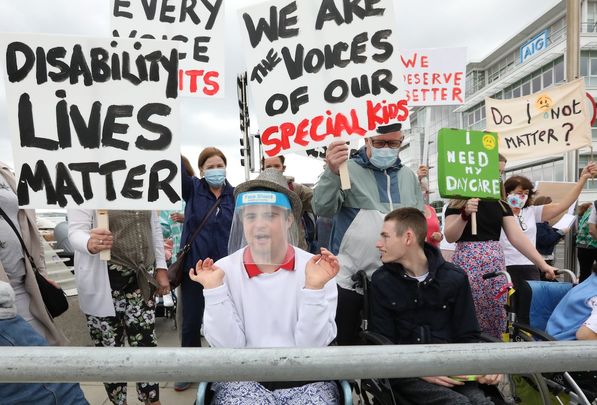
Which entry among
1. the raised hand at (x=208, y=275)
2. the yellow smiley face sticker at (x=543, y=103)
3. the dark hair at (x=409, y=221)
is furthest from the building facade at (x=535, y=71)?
the raised hand at (x=208, y=275)

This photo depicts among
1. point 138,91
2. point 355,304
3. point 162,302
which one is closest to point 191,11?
point 138,91

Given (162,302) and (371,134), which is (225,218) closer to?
(371,134)

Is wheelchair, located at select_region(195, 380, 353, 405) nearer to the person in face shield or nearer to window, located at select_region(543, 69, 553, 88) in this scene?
the person in face shield

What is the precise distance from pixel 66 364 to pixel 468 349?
902 millimetres

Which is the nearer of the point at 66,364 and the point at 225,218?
the point at 66,364

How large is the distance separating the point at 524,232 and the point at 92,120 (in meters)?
4.07

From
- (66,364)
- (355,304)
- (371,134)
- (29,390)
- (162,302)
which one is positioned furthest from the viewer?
(162,302)

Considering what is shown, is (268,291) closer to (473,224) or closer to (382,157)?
(382,157)

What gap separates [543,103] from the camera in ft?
16.4

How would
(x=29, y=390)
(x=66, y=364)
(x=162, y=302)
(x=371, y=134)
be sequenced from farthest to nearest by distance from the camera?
(x=162, y=302) → (x=371, y=134) → (x=29, y=390) → (x=66, y=364)

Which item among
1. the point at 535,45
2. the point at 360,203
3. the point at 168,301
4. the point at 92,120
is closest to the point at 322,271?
the point at 360,203

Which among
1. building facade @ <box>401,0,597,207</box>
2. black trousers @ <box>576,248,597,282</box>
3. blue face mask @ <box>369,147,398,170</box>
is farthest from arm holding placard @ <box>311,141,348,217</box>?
building facade @ <box>401,0,597,207</box>

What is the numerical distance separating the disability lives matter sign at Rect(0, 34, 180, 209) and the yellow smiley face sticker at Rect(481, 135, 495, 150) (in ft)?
7.61

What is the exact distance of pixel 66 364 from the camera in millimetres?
927
